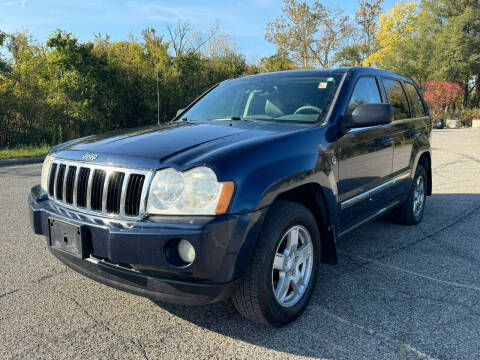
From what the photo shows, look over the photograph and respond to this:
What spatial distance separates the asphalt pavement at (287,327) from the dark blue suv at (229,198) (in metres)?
0.25

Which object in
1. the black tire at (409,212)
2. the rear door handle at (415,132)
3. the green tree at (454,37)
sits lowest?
the black tire at (409,212)

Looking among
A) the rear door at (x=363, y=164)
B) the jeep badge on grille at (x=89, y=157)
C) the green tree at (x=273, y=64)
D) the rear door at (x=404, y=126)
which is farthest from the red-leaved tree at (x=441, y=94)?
the jeep badge on grille at (x=89, y=157)

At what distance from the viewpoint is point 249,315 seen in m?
2.41

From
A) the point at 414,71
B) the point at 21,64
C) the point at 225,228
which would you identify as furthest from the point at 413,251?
the point at 414,71

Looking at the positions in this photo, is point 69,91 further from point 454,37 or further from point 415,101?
point 454,37

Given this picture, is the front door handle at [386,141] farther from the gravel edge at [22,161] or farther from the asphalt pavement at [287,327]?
the gravel edge at [22,161]

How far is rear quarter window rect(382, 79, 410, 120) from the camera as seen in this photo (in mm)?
4192

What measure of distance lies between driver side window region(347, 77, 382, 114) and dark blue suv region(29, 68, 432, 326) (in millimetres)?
21

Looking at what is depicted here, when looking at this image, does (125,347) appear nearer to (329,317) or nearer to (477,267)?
(329,317)

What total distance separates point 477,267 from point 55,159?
3581 millimetres

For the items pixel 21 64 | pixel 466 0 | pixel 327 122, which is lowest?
pixel 327 122

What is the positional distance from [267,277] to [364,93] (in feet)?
6.91

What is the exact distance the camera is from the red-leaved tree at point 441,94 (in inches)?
1364

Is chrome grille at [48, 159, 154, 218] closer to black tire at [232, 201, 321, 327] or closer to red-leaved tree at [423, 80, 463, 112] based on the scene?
black tire at [232, 201, 321, 327]
